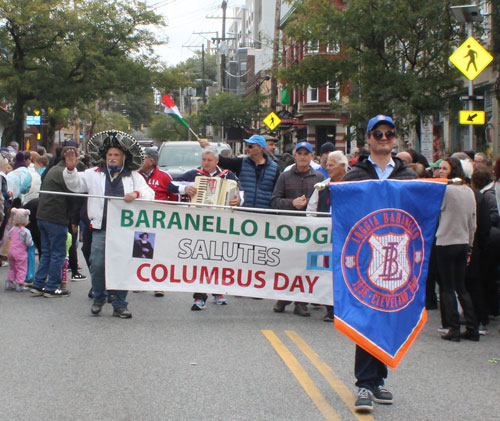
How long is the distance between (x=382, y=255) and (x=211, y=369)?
208 cm

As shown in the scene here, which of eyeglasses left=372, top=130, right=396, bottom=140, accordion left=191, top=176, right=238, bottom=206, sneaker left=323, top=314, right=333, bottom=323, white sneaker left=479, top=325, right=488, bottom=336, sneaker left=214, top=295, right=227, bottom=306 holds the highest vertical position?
eyeglasses left=372, top=130, right=396, bottom=140

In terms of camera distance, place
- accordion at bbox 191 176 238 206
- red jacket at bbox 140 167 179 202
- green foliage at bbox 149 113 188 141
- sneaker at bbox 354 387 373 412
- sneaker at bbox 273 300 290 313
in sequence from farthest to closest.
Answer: green foliage at bbox 149 113 188 141 < red jacket at bbox 140 167 179 202 < sneaker at bbox 273 300 290 313 < accordion at bbox 191 176 238 206 < sneaker at bbox 354 387 373 412

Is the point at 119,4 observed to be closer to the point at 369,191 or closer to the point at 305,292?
the point at 305,292

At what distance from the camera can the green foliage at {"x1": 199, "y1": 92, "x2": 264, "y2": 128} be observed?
189 ft

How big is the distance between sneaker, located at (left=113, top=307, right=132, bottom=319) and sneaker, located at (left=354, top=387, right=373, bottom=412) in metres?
4.43

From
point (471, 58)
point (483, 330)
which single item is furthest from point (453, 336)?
point (471, 58)

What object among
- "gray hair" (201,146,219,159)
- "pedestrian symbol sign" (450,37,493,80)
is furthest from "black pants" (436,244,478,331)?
"pedestrian symbol sign" (450,37,493,80)

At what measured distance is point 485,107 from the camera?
25703 mm

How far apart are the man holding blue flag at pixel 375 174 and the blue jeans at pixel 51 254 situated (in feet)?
19.1

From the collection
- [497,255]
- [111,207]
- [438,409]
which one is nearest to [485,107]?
[497,255]

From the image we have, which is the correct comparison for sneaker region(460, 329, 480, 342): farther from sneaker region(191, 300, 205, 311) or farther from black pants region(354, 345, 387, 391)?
black pants region(354, 345, 387, 391)

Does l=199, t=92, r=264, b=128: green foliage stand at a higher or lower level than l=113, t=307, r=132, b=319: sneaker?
higher

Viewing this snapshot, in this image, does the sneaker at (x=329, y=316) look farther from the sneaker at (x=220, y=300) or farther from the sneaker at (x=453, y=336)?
the sneaker at (x=220, y=300)

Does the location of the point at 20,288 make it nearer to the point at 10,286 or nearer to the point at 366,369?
the point at 10,286
